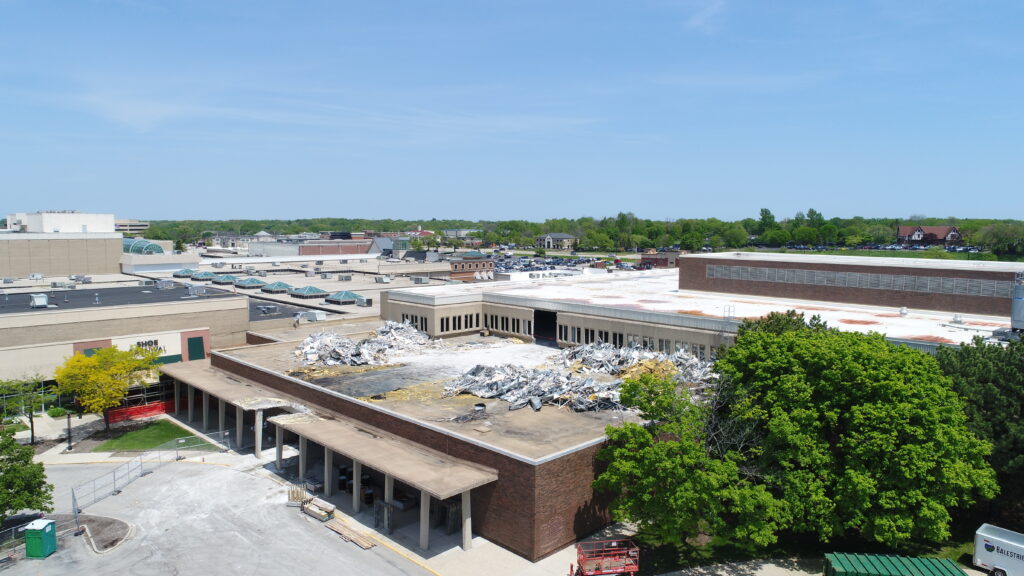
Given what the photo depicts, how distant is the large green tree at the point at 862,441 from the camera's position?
2708 centimetres

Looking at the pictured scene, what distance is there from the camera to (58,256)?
354 ft

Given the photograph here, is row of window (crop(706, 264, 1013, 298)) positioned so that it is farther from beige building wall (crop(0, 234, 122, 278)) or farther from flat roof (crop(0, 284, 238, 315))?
beige building wall (crop(0, 234, 122, 278))

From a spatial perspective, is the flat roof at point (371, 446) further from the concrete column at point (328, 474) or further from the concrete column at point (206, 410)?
the concrete column at point (206, 410)

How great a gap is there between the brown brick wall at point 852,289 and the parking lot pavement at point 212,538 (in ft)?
151

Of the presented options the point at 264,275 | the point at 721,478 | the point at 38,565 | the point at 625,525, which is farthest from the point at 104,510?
the point at 264,275

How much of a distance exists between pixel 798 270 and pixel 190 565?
2120 inches

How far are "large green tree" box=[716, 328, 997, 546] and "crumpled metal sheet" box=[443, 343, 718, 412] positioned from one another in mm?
5846

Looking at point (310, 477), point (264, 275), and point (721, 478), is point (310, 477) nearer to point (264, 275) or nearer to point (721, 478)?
point (721, 478)

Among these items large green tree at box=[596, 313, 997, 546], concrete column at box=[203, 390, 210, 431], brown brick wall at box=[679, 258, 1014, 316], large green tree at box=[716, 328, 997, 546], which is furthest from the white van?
concrete column at box=[203, 390, 210, 431]

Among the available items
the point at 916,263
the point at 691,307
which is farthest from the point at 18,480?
the point at 916,263

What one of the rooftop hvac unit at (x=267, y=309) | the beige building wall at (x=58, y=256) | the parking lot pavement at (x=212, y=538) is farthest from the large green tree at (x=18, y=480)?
the beige building wall at (x=58, y=256)

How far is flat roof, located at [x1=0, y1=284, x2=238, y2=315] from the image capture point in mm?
63806

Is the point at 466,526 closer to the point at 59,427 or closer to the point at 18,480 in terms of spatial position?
the point at 18,480

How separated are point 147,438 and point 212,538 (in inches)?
811
